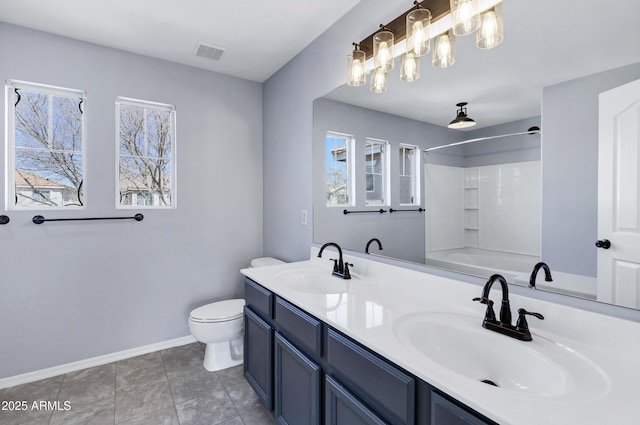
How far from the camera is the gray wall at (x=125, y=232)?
7.04 feet

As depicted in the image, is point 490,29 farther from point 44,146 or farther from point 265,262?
point 44,146

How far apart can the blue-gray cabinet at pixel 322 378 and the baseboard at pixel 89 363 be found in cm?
106

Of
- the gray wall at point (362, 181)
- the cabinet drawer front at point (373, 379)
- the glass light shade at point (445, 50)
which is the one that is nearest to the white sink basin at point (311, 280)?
the gray wall at point (362, 181)

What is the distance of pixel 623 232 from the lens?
92cm

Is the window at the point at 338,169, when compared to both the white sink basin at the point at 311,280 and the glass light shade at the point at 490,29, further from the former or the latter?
the glass light shade at the point at 490,29

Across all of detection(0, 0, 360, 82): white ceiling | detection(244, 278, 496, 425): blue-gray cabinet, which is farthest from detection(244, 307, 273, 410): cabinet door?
detection(0, 0, 360, 82): white ceiling

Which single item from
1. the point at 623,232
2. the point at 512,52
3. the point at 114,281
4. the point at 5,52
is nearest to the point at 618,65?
the point at 512,52

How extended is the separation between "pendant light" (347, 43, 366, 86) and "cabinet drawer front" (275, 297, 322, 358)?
52.8 inches

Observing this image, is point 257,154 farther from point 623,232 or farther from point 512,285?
point 623,232

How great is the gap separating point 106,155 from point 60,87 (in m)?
0.55

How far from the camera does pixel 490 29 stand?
3.92ft

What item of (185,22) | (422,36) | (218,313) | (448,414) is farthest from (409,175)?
(185,22)

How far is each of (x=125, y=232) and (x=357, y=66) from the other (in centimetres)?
220

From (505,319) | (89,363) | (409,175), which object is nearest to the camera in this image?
(505,319)
